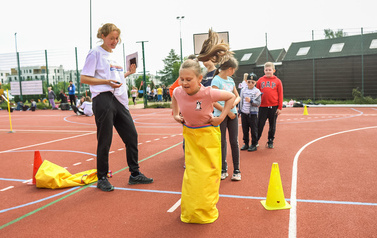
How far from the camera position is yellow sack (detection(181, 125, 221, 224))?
3.06 meters

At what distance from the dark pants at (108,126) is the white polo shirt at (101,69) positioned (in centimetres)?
8

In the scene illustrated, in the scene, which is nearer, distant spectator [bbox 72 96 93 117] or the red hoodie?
the red hoodie

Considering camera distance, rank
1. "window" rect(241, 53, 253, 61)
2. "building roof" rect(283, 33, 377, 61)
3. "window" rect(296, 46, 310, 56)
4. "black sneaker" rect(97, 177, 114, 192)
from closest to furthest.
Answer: "black sneaker" rect(97, 177, 114, 192)
"building roof" rect(283, 33, 377, 61)
"window" rect(296, 46, 310, 56)
"window" rect(241, 53, 253, 61)

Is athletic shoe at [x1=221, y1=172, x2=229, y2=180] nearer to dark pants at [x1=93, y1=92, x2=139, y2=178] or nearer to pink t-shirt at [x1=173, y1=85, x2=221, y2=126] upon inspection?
dark pants at [x1=93, y1=92, x2=139, y2=178]

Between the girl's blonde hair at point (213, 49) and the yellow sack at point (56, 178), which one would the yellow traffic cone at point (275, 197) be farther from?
the yellow sack at point (56, 178)

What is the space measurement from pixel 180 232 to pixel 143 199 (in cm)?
105

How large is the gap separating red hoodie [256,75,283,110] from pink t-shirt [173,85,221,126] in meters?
3.74

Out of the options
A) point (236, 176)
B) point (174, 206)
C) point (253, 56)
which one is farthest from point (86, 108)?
point (253, 56)

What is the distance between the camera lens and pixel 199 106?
10.6 feet

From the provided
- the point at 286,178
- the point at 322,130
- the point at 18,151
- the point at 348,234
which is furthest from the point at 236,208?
the point at 322,130

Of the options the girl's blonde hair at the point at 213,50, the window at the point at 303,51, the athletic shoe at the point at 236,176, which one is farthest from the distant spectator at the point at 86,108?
the window at the point at 303,51

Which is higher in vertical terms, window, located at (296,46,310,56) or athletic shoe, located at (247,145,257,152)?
window, located at (296,46,310,56)

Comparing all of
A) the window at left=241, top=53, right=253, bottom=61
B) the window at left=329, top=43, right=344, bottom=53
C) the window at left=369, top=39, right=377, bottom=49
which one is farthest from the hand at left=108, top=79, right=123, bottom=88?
the window at left=241, top=53, right=253, bottom=61

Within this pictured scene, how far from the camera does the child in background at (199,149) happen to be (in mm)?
3070
